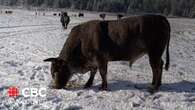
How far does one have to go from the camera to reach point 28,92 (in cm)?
918

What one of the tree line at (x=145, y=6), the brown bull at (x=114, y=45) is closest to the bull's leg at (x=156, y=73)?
the brown bull at (x=114, y=45)

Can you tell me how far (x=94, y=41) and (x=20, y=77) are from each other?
8.48 feet

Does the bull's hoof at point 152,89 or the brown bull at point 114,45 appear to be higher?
the brown bull at point 114,45

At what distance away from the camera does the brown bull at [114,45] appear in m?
9.77

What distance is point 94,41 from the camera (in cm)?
983

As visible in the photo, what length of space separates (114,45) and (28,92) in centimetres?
256

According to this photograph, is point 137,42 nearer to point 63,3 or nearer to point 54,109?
point 54,109

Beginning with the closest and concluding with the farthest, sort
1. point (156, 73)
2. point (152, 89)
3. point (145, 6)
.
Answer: point (152, 89) → point (156, 73) → point (145, 6)

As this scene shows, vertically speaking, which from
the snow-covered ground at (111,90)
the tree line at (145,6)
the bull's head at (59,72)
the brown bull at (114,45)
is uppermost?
the brown bull at (114,45)

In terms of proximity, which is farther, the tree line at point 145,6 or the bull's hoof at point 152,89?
the tree line at point 145,6

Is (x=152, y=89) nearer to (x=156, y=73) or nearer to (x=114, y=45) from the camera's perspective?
(x=156, y=73)

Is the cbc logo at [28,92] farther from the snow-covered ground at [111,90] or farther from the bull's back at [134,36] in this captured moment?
the bull's back at [134,36]

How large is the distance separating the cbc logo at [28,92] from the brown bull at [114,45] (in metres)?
0.62

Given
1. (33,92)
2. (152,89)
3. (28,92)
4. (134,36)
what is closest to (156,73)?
(152,89)
